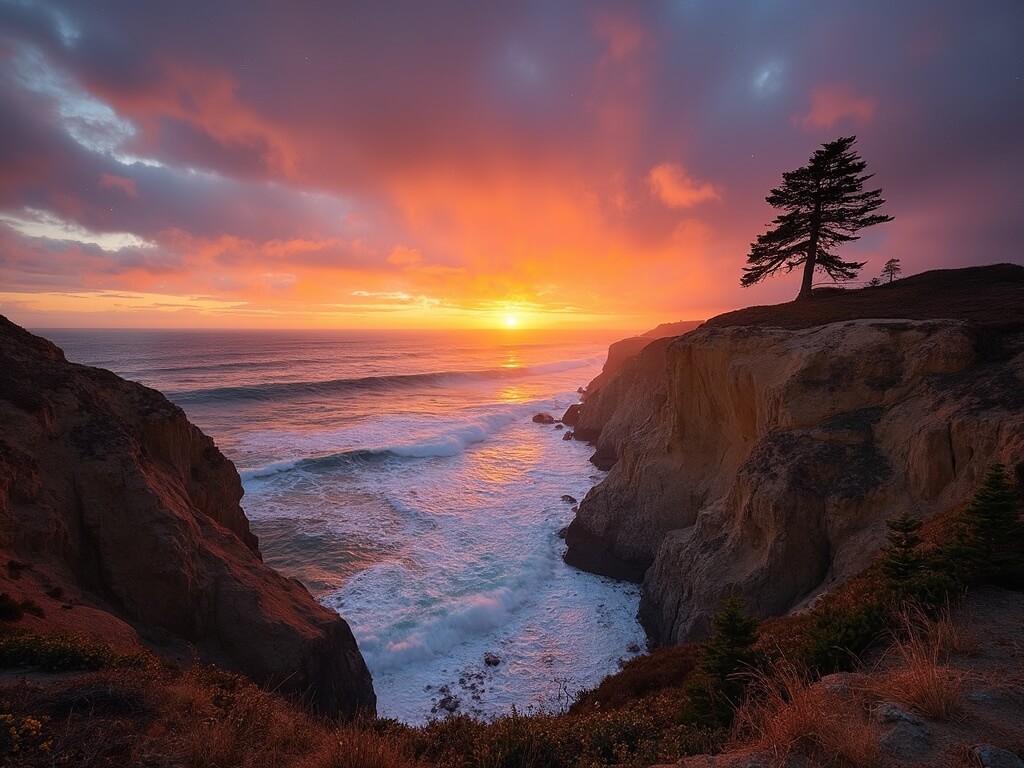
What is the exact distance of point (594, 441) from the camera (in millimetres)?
42438

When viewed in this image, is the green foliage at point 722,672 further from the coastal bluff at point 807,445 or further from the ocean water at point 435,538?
the ocean water at point 435,538

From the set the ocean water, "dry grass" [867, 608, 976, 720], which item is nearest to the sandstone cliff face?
the ocean water

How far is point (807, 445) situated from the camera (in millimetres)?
13859

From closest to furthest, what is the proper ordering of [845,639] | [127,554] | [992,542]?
[845,639], [992,542], [127,554]

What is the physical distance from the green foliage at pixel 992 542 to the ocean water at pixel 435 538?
1043 cm

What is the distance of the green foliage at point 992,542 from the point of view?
6.48 metres

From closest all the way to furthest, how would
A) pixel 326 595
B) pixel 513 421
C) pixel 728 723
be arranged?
pixel 728 723
pixel 326 595
pixel 513 421

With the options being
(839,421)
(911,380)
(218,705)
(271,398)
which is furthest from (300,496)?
(271,398)

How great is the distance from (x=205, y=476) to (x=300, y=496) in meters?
15.1

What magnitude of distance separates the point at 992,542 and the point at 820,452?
7067mm

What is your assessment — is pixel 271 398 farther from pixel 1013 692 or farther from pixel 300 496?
pixel 1013 692

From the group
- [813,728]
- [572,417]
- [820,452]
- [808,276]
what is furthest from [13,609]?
[572,417]

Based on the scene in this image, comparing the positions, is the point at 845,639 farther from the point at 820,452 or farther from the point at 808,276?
the point at 808,276

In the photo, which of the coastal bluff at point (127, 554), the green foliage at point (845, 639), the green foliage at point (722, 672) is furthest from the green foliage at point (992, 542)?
the coastal bluff at point (127, 554)
